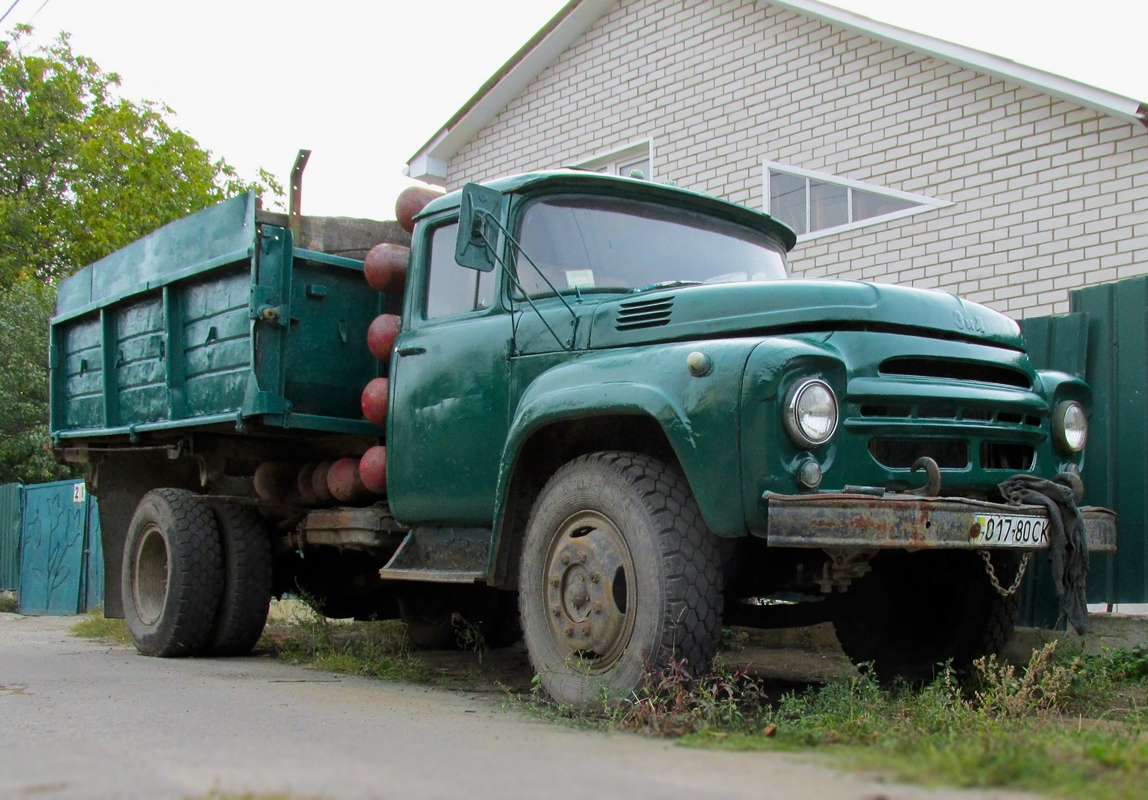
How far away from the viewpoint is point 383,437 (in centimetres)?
691

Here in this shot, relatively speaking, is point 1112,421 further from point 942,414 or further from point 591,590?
point 591,590

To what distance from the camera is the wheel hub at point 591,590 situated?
4.63 meters

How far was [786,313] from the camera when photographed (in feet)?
15.4

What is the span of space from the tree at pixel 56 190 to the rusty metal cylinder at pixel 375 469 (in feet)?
24.6

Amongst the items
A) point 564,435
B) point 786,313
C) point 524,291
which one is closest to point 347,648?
point 564,435

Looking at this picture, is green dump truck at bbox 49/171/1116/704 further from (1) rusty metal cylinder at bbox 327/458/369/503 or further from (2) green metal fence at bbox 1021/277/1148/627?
(2) green metal fence at bbox 1021/277/1148/627

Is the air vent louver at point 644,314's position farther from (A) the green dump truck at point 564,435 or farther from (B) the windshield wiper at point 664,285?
(B) the windshield wiper at point 664,285

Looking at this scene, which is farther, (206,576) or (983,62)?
(983,62)

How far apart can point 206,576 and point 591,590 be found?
3.48 m

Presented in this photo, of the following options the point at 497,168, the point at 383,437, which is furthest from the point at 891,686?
the point at 497,168

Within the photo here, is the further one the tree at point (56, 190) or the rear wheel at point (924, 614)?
the tree at point (56, 190)

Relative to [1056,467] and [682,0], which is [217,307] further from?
[682,0]

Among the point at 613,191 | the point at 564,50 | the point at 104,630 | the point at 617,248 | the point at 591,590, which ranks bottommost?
the point at 104,630

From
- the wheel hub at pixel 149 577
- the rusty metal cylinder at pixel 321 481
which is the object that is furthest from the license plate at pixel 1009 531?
the wheel hub at pixel 149 577
